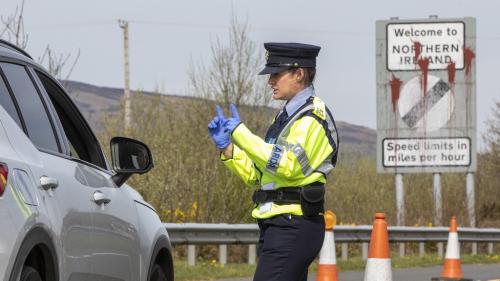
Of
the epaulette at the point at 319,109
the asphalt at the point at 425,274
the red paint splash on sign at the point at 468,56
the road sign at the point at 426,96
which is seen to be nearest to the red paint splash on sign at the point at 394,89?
the road sign at the point at 426,96

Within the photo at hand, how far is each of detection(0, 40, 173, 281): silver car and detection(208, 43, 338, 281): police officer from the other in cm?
60

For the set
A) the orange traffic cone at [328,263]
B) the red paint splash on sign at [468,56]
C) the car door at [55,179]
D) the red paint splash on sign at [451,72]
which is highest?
the red paint splash on sign at [468,56]

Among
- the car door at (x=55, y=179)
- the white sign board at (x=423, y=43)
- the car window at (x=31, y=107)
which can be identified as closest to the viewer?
the car door at (x=55, y=179)

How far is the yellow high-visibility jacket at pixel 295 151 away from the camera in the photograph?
20.5ft

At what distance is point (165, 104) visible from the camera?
31.4 metres

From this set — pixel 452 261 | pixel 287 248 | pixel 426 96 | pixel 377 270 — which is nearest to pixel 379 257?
pixel 377 270

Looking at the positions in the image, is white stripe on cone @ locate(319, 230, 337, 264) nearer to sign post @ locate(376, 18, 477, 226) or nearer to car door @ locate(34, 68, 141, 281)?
car door @ locate(34, 68, 141, 281)

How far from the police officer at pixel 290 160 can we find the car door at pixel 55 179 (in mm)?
695

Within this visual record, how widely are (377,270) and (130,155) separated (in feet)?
8.30

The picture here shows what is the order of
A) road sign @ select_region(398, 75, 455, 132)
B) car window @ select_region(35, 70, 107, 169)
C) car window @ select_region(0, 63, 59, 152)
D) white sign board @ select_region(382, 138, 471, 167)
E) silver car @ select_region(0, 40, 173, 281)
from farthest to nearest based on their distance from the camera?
1. road sign @ select_region(398, 75, 455, 132)
2. white sign board @ select_region(382, 138, 471, 167)
3. car window @ select_region(35, 70, 107, 169)
4. car window @ select_region(0, 63, 59, 152)
5. silver car @ select_region(0, 40, 173, 281)

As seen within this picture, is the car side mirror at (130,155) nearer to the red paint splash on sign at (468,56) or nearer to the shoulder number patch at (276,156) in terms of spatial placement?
the shoulder number patch at (276,156)

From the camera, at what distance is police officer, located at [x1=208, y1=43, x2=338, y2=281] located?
6.28m

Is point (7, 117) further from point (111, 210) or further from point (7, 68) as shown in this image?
point (111, 210)

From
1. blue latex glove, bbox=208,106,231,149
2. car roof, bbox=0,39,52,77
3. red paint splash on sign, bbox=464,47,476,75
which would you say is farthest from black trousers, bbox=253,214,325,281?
red paint splash on sign, bbox=464,47,476,75
